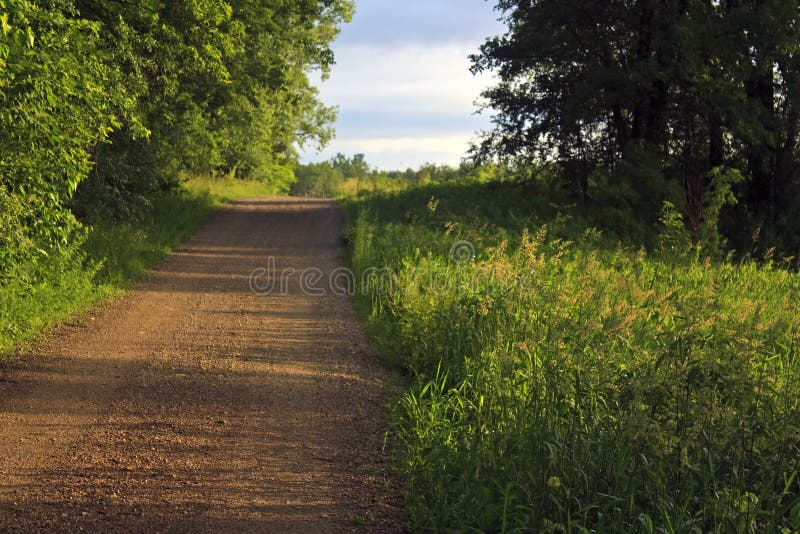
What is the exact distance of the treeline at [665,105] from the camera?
17.9m

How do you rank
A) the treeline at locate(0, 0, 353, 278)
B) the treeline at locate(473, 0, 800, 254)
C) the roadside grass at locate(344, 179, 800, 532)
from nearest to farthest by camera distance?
the roadside grass at locate(344, 179, 800, 532) → the treeline at locate(0, 0, 353, 278) → the treeline at locate(473, 0, 800, 254)

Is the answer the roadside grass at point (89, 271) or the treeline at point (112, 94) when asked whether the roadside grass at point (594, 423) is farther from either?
the roadside grass at point (89, 271)

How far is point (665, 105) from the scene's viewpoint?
20188 mm

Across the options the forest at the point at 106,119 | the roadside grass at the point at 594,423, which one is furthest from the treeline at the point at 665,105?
the roadside grass at the point at 594,423

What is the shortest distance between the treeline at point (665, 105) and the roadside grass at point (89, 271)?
11.5 m

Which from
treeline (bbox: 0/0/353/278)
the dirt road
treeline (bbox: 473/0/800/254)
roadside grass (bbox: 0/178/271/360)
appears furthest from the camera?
treeline (bbox: 473/0/800/254)

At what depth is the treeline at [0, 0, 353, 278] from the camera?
6695 mm

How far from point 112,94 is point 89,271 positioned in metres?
3.41

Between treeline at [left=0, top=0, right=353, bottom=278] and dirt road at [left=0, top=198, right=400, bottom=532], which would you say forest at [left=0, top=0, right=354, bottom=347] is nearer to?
treeline at [left=0, top=0, right=353, bottom=278]

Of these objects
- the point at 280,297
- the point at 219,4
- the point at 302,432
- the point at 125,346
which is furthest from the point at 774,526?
the point at 219,4

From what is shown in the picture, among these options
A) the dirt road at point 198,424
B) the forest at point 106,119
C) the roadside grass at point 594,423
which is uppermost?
the forest at point 106,119

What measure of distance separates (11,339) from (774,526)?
313 inches

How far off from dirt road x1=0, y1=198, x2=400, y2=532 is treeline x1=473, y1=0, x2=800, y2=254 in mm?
11893

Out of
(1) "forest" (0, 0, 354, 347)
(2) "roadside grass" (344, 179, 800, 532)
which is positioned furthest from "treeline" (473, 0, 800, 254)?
(2) "roadside grass" (344, 179, 800, 532)
